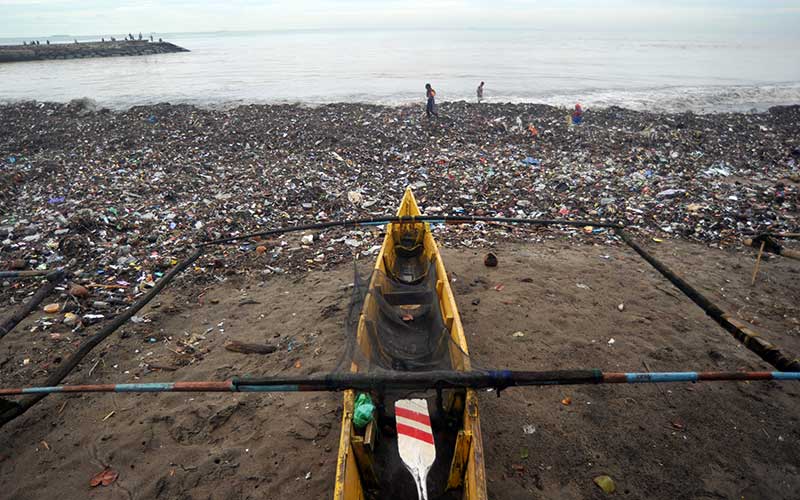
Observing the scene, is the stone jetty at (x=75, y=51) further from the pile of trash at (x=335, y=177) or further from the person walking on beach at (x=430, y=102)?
the person walking on beach at (x=430, y=102)

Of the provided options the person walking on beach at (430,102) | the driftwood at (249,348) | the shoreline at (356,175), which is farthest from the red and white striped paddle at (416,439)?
the person walking on beach at (430,102)

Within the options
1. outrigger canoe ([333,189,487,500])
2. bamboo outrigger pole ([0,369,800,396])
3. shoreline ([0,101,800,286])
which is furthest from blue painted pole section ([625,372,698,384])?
shoreline ([0,101,800,286])

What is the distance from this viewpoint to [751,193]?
8.87 meters

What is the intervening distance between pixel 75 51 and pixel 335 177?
5687 centimetres

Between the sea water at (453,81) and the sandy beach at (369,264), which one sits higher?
the sea water at (453,81)

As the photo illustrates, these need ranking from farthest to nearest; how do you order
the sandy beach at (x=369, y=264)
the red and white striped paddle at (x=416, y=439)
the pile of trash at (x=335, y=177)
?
the pile of trash at (x=335, y=177), the sandy beach at (x=369, y=264), the red and white striped paddle at (x=416, y=439)

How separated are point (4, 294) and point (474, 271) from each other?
7.14 metres

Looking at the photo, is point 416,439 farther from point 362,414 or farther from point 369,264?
point 369,264

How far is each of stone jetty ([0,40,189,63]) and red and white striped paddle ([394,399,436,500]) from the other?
195ft

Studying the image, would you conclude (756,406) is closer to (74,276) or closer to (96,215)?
(74,276)

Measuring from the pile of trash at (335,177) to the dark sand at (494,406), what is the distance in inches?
56.8

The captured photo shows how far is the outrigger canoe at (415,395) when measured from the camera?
2820mm

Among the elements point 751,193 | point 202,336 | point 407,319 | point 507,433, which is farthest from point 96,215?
point 751,193

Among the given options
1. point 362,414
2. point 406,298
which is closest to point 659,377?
point 362,414
